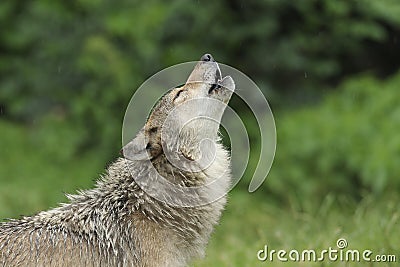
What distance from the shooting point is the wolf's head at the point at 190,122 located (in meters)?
5.05

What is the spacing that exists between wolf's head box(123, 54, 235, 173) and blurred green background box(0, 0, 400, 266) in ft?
8.91

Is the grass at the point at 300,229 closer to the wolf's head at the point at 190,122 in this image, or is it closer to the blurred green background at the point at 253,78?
the blurred green background at the point at 253,78

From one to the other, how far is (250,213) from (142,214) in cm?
424

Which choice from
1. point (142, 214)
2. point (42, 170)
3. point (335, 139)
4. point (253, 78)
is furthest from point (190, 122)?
point (42, 170)

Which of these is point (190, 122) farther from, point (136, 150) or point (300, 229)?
point (300, 229)

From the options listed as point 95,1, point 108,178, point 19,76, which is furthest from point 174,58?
point 108,178

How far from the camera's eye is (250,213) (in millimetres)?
8984

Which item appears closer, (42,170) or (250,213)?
(250,213)

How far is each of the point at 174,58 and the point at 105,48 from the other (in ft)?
2.96

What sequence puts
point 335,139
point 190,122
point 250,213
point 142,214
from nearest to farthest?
point 142,214 → point 190,122 → point 335,139 → point 250,213

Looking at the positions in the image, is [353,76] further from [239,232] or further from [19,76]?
[19,76]

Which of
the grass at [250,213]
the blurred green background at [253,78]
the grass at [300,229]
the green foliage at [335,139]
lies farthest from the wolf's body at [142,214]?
the green foliage at [335,139]

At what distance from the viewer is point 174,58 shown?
31.3ft

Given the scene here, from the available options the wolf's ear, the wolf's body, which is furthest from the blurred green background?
the wolf's ear
